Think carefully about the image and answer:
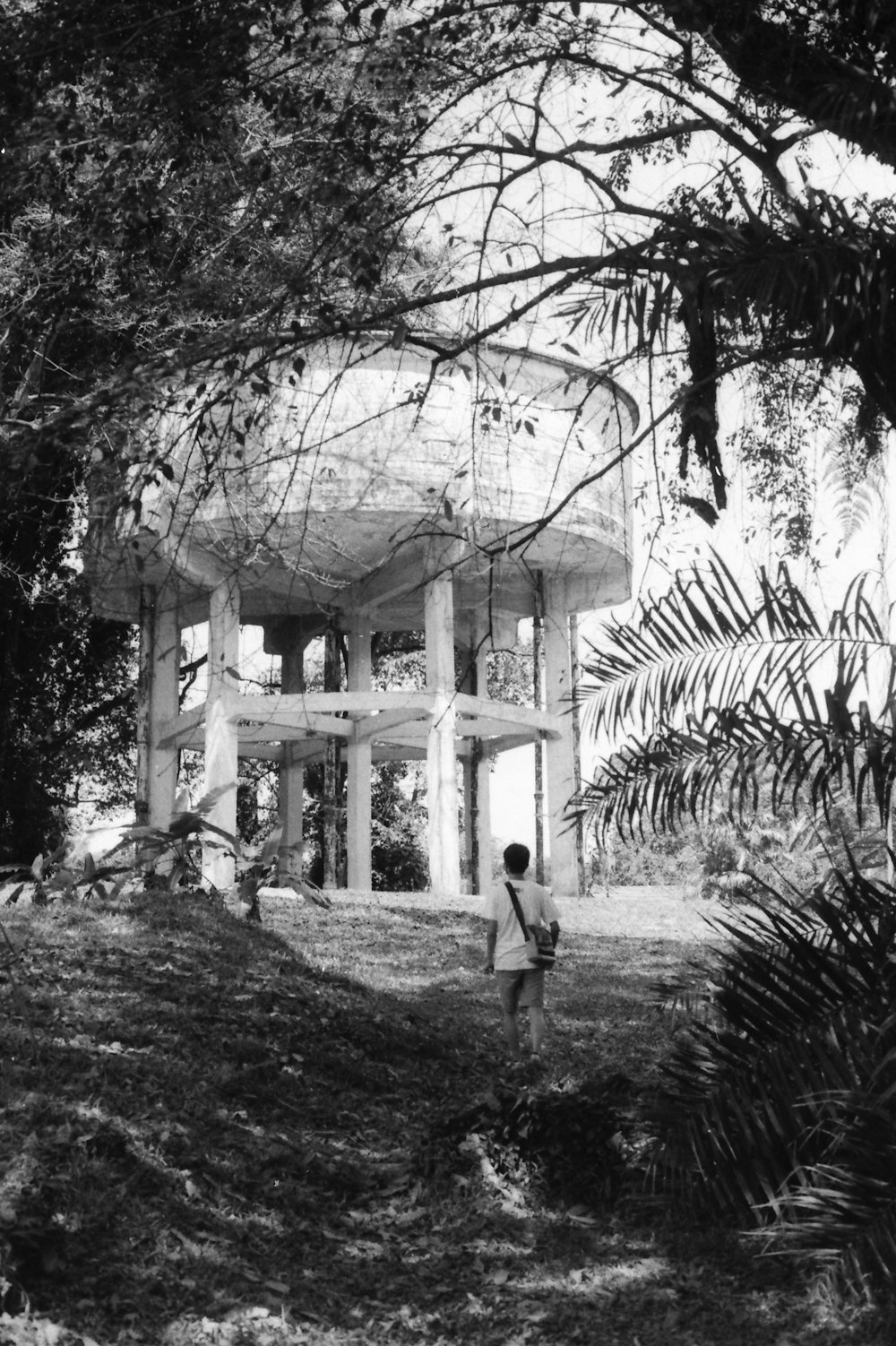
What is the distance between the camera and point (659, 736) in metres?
6.93

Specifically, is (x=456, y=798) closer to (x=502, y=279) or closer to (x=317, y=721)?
(x=317, y=721)

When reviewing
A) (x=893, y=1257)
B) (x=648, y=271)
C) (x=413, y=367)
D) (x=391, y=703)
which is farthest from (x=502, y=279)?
(x=391, y=703)

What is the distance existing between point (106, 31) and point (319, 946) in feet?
31.4

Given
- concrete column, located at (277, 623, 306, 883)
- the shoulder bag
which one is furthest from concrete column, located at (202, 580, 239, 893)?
the shoulder bag

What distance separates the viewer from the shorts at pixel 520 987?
10148 millimetres

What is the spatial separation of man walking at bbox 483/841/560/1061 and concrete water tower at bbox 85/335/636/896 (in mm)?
7998

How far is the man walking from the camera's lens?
10000mm

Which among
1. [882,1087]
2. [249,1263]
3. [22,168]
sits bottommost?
[249,1263]

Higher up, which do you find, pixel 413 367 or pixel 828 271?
pixel 413 367

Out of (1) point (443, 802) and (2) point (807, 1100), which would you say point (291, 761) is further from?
(2) point (807, 1100)

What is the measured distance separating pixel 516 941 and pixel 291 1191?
8.31 ft

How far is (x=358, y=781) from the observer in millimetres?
25672

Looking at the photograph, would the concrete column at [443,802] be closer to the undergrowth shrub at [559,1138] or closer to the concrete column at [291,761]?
the concrete column at [291,761]

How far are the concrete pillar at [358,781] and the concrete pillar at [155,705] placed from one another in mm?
2989
